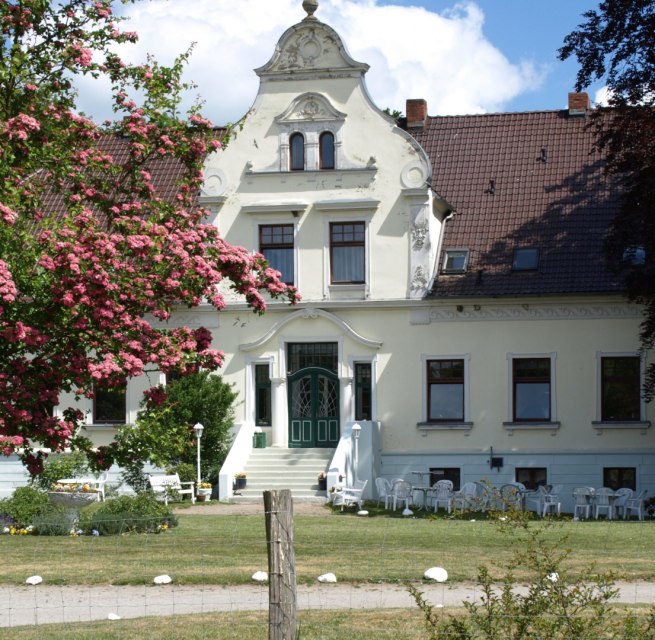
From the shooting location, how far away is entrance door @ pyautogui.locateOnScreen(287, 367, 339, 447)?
1286 inches

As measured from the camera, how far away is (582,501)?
29.6m

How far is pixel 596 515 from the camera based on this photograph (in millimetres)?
28266

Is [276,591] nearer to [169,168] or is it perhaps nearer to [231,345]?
[231,345]

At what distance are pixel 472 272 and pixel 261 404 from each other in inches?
250

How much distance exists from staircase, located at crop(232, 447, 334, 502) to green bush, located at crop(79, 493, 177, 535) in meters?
7.37

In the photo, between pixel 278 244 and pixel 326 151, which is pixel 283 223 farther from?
pixel 326 151

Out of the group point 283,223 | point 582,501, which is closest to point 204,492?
point 283,223

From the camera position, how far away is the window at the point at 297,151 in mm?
32812

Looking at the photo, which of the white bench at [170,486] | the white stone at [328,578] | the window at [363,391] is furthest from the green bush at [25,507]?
the window at [363,391]

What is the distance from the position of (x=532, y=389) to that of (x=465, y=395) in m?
1.65

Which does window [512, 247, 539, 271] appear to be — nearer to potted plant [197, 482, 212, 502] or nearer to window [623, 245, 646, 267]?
window [623, 245, 646, 267]

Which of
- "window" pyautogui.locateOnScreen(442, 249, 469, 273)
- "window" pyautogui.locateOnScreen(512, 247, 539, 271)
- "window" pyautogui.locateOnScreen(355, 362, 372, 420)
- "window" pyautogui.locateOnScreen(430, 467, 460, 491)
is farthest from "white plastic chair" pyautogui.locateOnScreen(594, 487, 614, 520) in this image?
"window" pyautogui.locateOnScreen(442, 249, 469, 273)

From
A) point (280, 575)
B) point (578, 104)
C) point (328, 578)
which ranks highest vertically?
point (578, 104)

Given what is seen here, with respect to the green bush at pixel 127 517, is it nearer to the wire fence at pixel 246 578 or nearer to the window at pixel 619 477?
the wire fence at pixel 246 578
